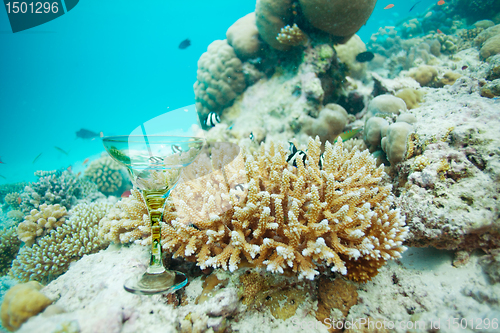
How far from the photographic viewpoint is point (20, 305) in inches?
42.0

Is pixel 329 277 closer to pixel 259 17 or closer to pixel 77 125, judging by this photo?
pixel 259 17

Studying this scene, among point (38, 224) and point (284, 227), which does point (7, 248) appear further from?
point (284, 227)

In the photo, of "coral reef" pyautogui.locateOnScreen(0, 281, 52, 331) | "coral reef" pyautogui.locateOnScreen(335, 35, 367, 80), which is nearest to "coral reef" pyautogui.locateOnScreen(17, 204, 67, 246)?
"coral reef" pyautogui.locateOnScreen(0, 281, 52, 331)

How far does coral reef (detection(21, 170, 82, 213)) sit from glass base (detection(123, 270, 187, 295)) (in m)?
5.57

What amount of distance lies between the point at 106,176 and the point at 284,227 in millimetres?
8136

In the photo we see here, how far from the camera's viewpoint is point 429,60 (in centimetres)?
866

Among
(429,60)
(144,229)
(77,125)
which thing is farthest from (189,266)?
(77,125)

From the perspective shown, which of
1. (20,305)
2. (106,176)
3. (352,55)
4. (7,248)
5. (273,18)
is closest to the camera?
(20,305)

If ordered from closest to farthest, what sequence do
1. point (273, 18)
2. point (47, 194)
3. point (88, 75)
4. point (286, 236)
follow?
point (286, 236) → point (47, 194) → point (273, 18) → point (88, 75)

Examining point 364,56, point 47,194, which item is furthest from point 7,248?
point 364,56

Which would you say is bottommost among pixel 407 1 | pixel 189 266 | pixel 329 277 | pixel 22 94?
pixel 329 277

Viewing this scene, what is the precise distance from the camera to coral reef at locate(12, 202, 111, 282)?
2.62 m

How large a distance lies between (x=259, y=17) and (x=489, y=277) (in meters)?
6.81

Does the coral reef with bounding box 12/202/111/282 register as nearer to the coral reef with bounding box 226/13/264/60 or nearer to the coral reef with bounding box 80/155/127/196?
the coral reef with bounding box 80/155/127/196
